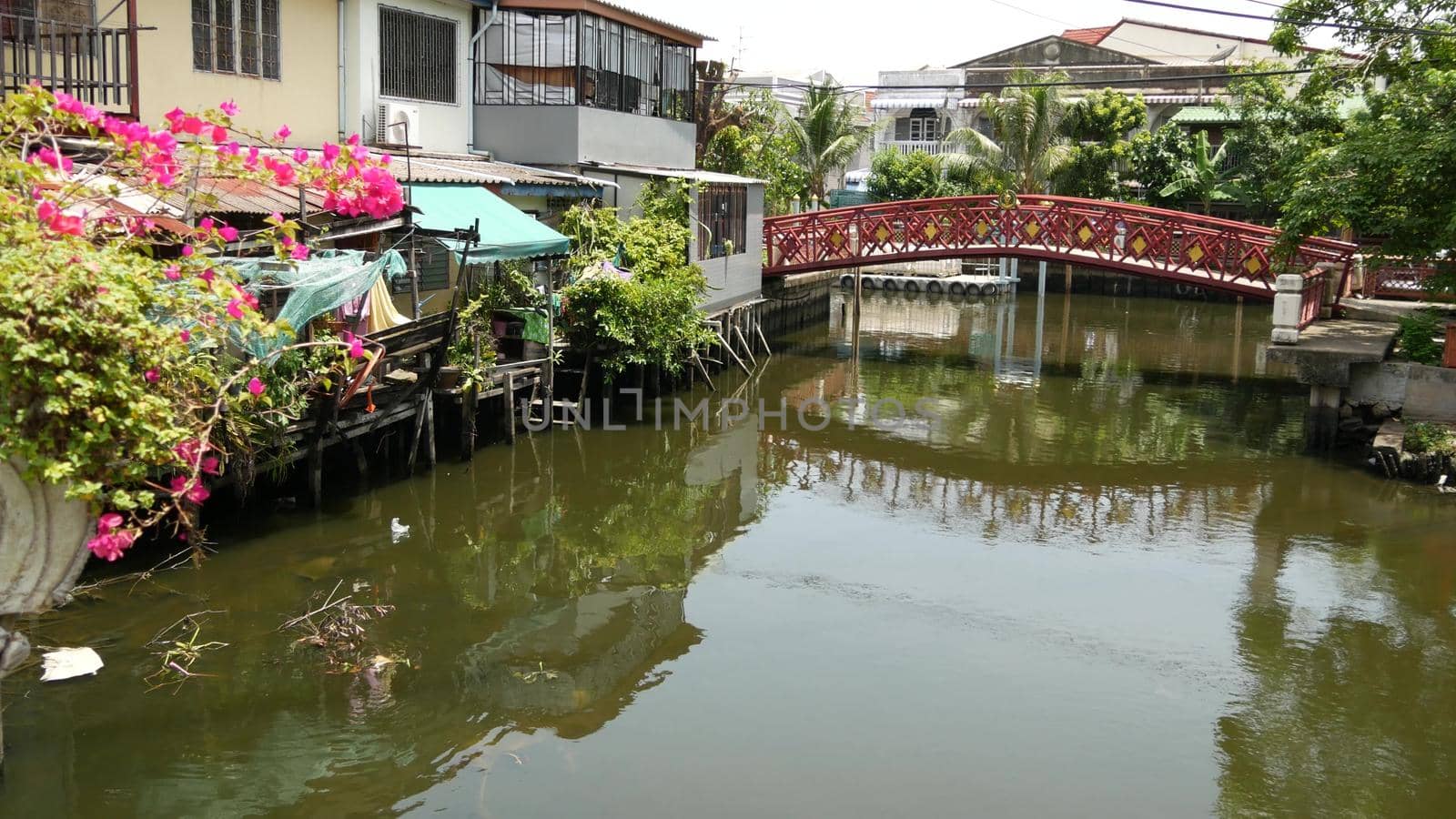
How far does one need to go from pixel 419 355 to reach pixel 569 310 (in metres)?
3.36

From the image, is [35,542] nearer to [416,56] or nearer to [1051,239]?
[416,56]

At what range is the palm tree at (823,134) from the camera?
116 ft

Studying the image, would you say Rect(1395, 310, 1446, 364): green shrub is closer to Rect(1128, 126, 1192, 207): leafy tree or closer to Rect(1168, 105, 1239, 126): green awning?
Rect(1128, 126, 1192, 207): leafy tree

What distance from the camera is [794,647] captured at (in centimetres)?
1031

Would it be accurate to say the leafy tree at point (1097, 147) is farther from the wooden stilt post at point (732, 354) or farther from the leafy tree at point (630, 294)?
the leafy tree at point (630, 294)

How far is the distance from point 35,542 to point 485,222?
9026 mm

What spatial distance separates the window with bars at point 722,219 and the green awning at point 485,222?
619 centimetres

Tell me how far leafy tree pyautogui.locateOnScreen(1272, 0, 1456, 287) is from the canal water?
10.9 ft

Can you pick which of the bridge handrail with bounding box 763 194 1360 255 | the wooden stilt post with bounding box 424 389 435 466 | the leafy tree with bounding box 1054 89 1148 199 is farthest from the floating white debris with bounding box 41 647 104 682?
the leafy tree with bounding box 1054 89 1148 199

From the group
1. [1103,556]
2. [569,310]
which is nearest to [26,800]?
[1103,556]

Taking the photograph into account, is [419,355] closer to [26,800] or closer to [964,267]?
[26,800]

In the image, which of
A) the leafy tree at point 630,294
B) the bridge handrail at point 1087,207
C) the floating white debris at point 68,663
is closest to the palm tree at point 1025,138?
the bridge handrail at point 1087,207

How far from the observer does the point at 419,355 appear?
1472 cm

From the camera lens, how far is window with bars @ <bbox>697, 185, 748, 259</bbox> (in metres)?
22.1
